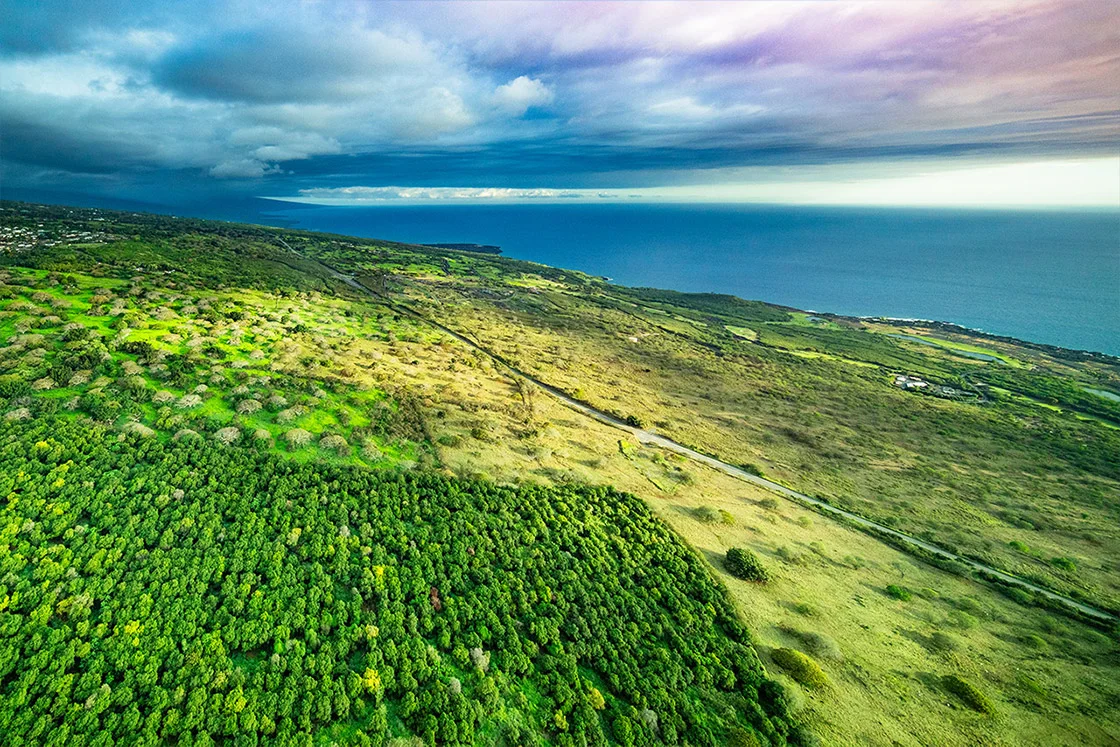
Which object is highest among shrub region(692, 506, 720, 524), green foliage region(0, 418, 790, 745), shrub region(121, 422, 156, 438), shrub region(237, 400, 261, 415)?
shrub region(121, 422, 156, 438)

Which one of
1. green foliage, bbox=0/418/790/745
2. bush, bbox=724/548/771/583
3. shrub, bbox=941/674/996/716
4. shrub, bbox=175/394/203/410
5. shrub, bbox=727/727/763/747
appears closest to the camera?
green foliage, bbox=0/418/790/745

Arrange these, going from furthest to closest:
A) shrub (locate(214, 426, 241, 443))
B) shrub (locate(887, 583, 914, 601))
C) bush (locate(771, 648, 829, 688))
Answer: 1. shrub (locate(214, 426, 241, 443))
2. shrub (locate(887, 583, 914, 601))
3. bush (locate(771, 648, 829, 688))

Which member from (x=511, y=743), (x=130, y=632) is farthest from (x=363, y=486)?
(x=511, y=743)

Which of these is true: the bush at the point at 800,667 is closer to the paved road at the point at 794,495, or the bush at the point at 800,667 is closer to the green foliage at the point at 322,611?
the green foliage at the point at 322,611

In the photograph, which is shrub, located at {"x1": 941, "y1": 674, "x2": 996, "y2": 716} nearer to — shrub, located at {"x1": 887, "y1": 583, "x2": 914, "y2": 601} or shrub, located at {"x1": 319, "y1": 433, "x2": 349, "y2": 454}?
shrub, located at {"x1": 887, "y1": 583, "x2": 914, "y2": 601}

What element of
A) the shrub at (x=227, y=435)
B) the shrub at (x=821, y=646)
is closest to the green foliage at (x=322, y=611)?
the shrub at (x=227, y=435)

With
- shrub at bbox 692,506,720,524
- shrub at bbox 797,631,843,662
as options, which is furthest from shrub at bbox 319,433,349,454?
shrub at bbox 797,631,843,662

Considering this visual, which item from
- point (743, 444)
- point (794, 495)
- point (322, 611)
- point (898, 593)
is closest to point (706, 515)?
point (794, 495)
